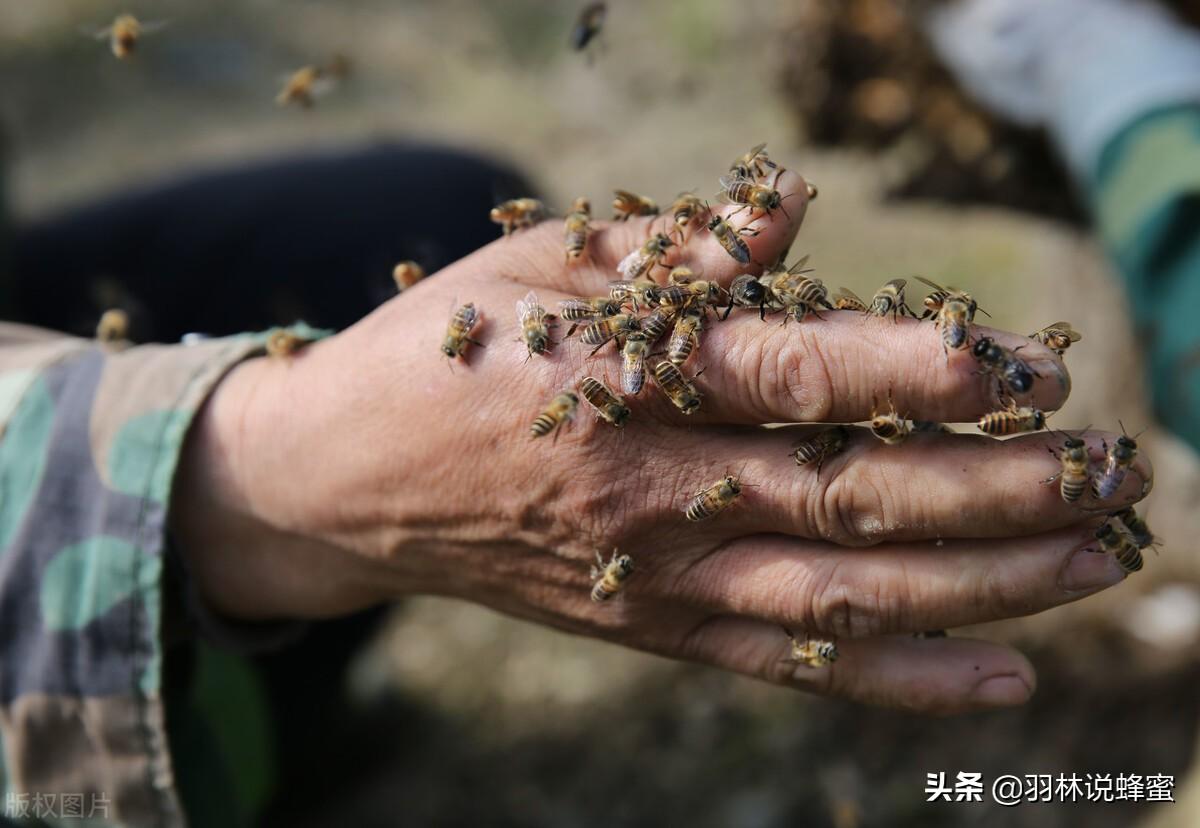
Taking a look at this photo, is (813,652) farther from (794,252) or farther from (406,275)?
(794,252)

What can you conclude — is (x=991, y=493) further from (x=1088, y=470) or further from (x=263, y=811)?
(x=263, y=811)

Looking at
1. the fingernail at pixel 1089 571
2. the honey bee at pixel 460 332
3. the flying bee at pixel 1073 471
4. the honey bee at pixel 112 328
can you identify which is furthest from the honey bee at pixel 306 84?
the fingernail at pixel 1089 571

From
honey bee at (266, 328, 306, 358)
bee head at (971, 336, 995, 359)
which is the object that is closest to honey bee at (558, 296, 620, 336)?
bee head at (971, 336, 995, 359)

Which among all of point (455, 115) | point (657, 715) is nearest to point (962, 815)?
point (657, 715)

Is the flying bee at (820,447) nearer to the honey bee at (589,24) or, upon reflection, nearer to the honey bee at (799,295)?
the honey bee at (799,295)

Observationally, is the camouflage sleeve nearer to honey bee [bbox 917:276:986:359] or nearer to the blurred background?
the blurred background
